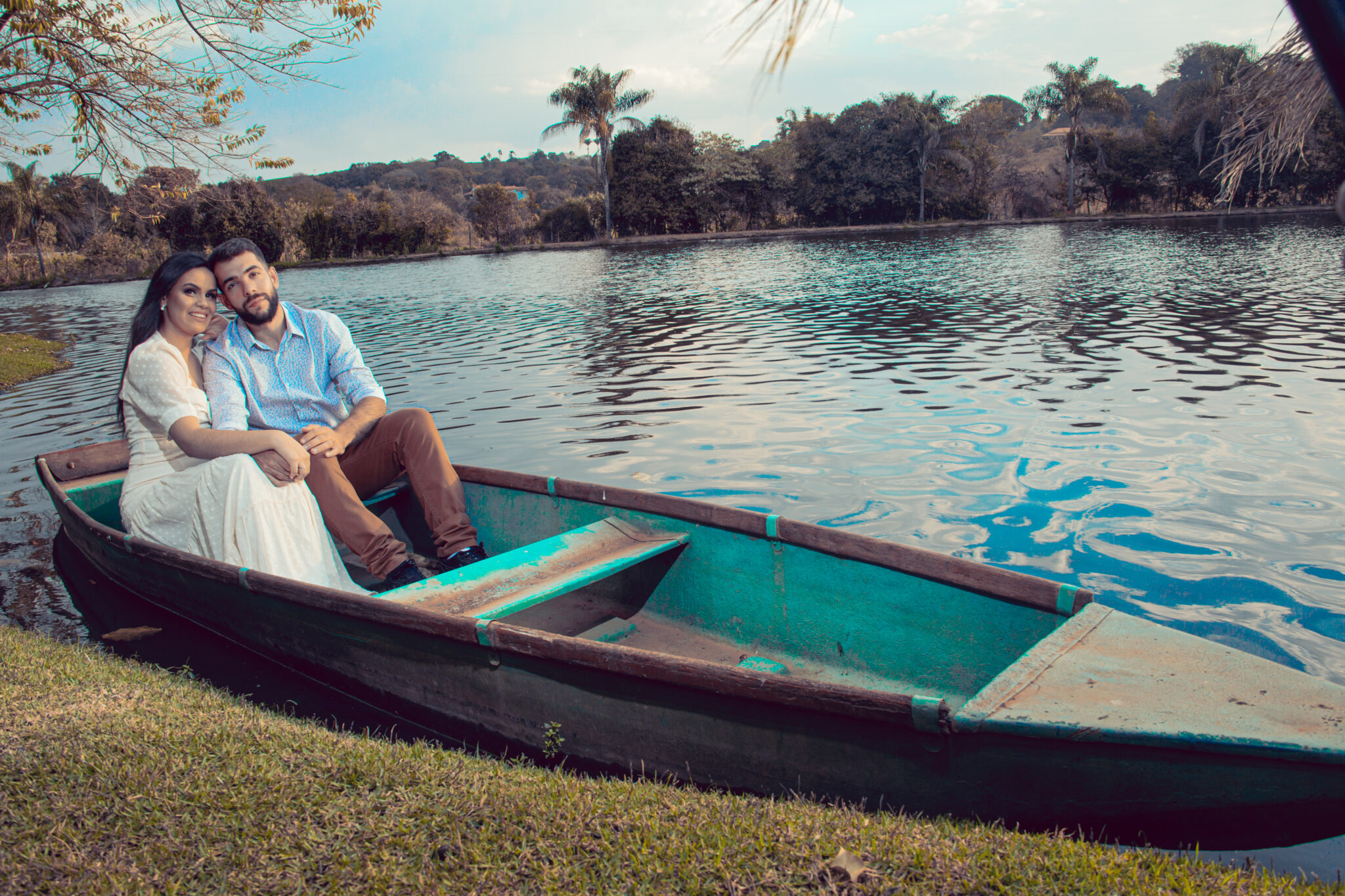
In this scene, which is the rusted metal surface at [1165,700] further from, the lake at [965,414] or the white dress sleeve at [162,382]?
the white dress sleeve at [162,382]

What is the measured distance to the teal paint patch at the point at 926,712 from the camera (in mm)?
2229

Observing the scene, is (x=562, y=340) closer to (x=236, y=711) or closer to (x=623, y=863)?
(x=236, y=711)

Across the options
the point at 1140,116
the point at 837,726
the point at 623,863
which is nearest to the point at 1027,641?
the point at 837,726

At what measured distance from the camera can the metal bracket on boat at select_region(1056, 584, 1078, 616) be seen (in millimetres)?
2846

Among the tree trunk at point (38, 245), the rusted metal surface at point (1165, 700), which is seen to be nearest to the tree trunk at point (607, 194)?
the tree trunk at point (38, 245)

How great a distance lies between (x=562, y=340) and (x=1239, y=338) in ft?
33.4

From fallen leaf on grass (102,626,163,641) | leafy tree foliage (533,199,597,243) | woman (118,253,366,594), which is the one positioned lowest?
fallen leaf on grass (102,626,163,641)

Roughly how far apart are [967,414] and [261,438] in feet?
20.9

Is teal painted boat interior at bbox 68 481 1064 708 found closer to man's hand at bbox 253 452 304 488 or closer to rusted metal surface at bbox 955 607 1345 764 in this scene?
rusted metal surface at bbox 955 607 1345 764

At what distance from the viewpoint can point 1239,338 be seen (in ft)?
36.0

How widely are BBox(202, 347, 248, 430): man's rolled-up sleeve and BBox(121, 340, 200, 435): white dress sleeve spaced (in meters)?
0.11

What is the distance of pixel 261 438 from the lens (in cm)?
401

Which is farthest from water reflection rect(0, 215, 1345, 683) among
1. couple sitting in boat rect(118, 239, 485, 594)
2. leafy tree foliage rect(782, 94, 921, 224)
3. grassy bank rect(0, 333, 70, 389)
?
leafy tree foliage rect(782, 94, 921, 224)

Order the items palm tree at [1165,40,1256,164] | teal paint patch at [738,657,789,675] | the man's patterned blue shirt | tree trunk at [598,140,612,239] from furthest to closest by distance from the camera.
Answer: tree trunk at [598,140,612,239]
palm tree at [1165,40,1256,164]
the man's patterned blue shirt
teal paint patch at [738,657,789,675]
